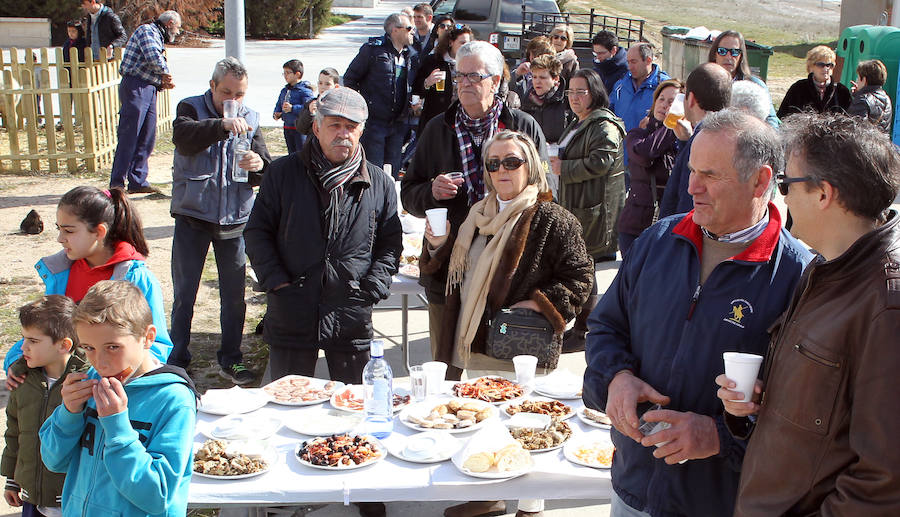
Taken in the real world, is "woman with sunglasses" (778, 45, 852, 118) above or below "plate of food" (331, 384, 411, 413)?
above

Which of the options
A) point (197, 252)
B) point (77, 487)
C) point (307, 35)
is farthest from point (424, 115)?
point (307, 35)

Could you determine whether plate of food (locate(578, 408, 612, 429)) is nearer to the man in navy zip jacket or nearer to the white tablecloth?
the white tablecloth

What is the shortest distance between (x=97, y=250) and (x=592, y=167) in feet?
11.6

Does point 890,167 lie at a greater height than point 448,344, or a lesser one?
greater

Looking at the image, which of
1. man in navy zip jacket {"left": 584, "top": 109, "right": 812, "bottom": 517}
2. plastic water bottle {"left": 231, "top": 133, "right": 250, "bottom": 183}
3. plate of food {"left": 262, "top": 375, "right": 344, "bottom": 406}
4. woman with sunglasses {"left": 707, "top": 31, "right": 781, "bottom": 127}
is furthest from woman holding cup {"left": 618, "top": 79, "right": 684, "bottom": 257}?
man in navy zip jacket {"left": 584, "top": 109, "right": 812, "bottom": 517}

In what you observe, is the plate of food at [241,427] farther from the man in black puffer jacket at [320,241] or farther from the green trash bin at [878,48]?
the green trash bin at [878,48]

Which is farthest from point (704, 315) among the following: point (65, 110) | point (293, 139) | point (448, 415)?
point (65, 110)

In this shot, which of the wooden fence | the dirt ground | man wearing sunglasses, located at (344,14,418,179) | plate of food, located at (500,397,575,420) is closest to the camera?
plate of food, located at (500,397,575,420)

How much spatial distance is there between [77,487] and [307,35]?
33.3 m

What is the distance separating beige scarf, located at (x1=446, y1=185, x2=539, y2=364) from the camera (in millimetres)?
4266

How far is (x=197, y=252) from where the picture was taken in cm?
589

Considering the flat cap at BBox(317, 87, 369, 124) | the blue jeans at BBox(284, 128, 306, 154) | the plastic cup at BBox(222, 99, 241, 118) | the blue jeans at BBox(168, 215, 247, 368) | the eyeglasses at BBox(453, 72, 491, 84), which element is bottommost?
the blue jeans at BBox(168, 215, 247, 368)

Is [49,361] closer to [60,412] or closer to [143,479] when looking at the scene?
[60,412]

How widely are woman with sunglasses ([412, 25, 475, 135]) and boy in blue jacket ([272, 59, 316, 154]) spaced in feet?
6.86
